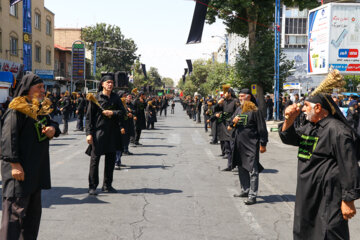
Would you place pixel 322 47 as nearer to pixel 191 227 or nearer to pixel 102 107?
pixel 102 107

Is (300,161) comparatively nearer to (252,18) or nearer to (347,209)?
(347,209)

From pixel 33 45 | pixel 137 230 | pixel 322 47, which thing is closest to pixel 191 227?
pixel 137 230

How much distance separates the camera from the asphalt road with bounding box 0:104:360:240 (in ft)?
17.4

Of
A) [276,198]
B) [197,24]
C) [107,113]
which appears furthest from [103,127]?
[197,24]

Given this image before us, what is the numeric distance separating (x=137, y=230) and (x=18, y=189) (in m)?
1.79

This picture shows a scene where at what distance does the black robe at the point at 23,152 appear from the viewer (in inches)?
157

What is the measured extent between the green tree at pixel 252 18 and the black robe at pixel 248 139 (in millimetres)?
20242

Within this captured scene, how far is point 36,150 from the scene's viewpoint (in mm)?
4172

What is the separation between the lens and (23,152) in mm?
4102

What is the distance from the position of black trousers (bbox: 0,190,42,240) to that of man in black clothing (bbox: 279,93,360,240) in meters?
2.46

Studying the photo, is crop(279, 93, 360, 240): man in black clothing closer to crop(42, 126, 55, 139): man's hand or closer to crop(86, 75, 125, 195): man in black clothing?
crop(42, 126, 55, 139): man's hand

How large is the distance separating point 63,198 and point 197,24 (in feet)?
62.9

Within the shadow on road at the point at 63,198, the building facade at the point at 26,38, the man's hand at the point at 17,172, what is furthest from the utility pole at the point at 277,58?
the man's hand at the point at 17,172

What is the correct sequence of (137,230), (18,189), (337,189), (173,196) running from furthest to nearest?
(173,196) < (137,230) < (18,189) < (337,189)
